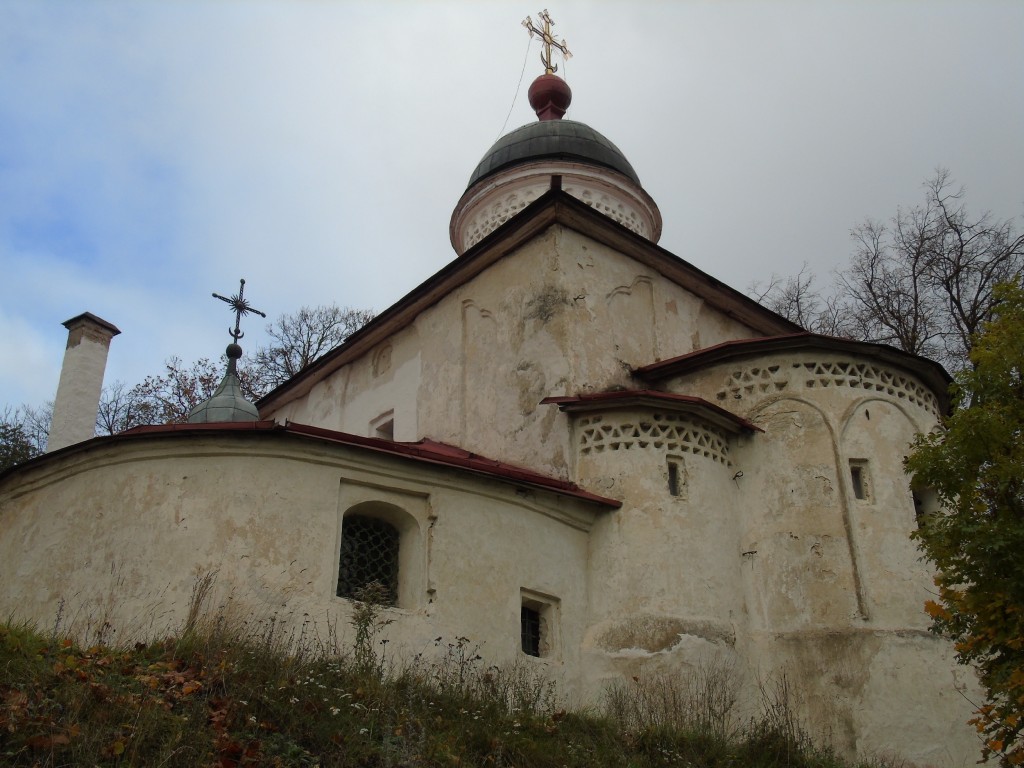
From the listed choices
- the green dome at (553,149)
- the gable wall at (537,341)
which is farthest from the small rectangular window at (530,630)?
the green dome at (553,149)

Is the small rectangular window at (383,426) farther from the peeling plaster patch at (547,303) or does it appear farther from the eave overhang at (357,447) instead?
the eave overhang at (357,447)

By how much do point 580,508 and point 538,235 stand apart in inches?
174

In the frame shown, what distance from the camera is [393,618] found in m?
11.4

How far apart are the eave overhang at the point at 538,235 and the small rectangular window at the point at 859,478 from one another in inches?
149

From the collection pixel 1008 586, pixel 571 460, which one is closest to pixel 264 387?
pixel 571 460

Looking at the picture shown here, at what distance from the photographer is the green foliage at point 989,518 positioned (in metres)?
8.70

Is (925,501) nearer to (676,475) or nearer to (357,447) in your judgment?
(676,475)

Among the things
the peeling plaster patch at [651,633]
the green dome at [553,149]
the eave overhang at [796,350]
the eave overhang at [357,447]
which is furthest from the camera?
the green dome at [553,149]

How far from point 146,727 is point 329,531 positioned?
4.29 m

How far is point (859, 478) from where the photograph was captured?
44.7 ft

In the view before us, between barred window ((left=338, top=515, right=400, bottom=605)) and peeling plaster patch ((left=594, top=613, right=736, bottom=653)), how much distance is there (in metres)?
2.64

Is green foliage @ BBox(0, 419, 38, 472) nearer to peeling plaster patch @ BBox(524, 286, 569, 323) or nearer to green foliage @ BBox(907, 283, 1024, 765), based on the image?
peeling plaster patch @ BBox(524, 286, 569, 323)

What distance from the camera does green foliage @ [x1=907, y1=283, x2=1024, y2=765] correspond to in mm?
8695

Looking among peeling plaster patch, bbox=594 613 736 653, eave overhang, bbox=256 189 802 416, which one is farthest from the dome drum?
peeling plaster patch, bbox=594 613 736 653
